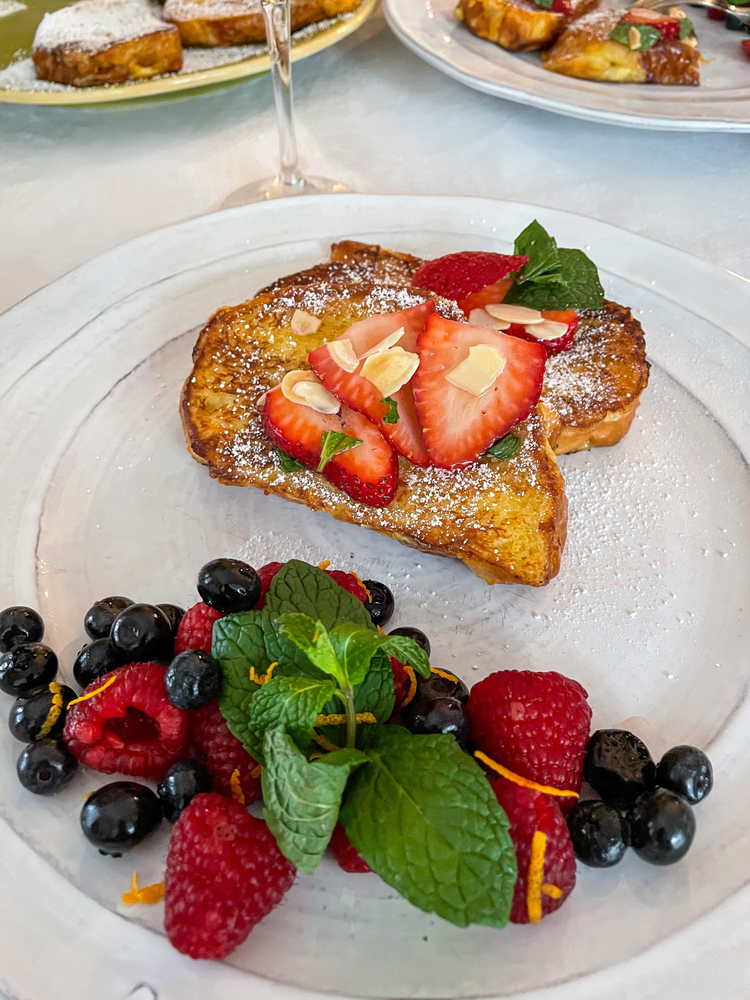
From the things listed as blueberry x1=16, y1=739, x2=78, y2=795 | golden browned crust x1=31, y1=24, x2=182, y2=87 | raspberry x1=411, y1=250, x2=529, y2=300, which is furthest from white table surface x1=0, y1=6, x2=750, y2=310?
blueberry x1=16, y1=739, x2=78, y2=795

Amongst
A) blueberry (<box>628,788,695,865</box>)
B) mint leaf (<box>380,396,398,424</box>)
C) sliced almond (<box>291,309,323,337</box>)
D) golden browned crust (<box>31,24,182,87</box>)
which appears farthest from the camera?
golden browned crust (<box>31,24,182,87</box>)

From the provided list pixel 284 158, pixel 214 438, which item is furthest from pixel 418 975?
pixel 284 158

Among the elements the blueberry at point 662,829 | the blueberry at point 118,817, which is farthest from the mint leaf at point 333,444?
the blueberry at point 662,829

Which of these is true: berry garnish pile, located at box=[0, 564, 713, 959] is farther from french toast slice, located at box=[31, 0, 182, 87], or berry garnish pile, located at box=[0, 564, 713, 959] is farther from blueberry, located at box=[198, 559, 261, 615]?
french toast slice, located at box=[31, 0, 182, 87]

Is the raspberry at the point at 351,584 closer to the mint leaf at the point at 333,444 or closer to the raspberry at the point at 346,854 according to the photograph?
the mint leaf at the point at 333,444

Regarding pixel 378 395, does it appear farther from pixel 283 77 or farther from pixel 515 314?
pixel 283 77

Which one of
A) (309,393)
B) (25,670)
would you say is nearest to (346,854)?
(25,670)
